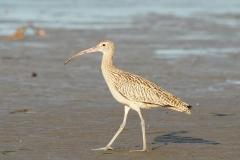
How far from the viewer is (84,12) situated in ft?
116

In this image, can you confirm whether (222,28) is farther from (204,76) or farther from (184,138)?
(184,138)

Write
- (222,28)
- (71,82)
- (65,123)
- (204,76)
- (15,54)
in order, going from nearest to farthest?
1. (65,123)
2. (71,82)
3. (204,76)
4. (15,54)
5. (222,28)

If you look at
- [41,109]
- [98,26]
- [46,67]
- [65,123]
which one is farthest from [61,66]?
[98,26]

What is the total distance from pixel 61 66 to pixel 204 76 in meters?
3.53

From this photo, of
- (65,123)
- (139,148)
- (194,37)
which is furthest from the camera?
(194,37)

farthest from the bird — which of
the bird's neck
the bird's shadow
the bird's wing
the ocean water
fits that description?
the ocean water

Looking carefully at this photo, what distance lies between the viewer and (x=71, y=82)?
1435cm

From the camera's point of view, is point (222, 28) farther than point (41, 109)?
Yes

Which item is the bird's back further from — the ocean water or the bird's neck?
the ocean water

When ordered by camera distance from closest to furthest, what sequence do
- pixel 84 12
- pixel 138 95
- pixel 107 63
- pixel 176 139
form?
pixel 138 95, pixel 107 63, pixel 176 139, pixel 84 12

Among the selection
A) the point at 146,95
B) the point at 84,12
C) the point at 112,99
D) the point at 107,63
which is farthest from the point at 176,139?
the point at 84,12

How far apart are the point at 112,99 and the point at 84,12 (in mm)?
23378

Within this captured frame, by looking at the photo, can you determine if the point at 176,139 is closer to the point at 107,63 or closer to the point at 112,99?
the point at 107,63

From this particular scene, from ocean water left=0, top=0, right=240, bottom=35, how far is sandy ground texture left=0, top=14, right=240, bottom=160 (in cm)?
418
